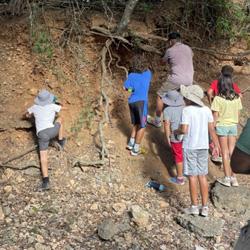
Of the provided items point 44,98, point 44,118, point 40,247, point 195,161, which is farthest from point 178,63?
point 40,247

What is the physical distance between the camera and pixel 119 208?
460cm

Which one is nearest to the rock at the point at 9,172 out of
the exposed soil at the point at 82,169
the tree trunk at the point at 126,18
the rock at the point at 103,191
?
the exposed soil at the point at 82,169

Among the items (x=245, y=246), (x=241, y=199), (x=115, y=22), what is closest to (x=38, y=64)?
(x=115, y=22)

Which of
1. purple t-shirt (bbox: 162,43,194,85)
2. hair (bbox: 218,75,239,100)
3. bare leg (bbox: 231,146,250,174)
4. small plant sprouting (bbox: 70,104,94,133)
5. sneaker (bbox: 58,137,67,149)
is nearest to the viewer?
bare leg (bbox: 231,146,250,174)

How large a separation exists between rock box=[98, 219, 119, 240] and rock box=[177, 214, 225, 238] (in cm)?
96

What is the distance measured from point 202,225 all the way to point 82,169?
212 centimetres

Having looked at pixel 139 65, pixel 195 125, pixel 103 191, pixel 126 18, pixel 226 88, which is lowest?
pixel 103 191

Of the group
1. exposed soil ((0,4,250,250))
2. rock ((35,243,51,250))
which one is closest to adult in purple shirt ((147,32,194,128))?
exposed soil ((0,4,250,250))

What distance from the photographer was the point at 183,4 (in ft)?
22.8

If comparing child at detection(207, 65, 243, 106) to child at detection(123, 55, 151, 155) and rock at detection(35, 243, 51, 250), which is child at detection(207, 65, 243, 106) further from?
rock at detection(35, 243, 51, 250)

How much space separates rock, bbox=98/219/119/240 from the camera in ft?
13.1

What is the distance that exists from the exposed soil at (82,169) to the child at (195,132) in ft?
2.67

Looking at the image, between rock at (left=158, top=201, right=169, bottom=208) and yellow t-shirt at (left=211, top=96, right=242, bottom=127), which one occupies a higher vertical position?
yellow t-shirt at (left=211, top=96, right=242, bottom=127)

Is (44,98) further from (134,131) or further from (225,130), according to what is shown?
(225,130)
